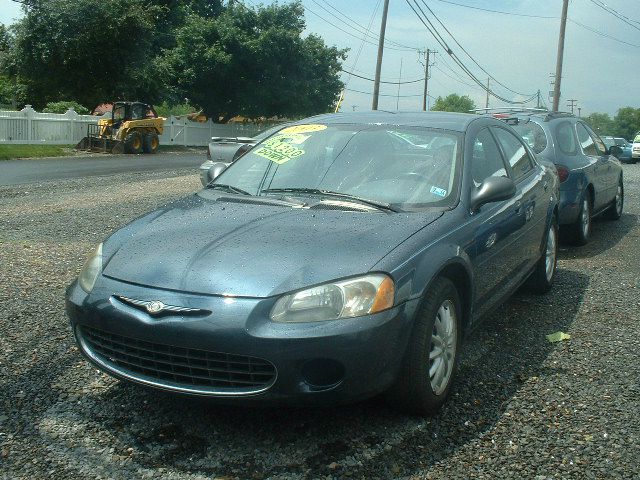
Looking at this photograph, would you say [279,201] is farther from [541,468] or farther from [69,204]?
[69,204]

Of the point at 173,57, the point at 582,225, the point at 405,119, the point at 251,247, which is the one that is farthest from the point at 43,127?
the point at 251,247

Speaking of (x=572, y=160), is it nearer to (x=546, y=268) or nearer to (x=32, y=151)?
(x=546, y=268)

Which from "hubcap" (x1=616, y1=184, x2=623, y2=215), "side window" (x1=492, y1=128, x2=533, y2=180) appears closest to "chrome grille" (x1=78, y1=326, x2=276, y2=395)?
"side window" (x1=492, y1=128, x2=533, y2=180)

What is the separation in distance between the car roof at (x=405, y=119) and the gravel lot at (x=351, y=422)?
4.78ft

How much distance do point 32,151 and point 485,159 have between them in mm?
23959

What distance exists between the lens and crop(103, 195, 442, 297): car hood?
3.26m

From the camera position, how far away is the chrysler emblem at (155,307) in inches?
126

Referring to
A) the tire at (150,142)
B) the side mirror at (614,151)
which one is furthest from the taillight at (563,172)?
the tire at (150,142)

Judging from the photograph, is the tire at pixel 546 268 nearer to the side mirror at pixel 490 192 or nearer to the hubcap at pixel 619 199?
the side mirror at pixel 490 192

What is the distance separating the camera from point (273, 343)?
308 centimetres

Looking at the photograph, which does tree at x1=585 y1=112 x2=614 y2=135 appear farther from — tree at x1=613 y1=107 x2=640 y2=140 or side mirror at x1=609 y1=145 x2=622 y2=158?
side mirror at x1=609 y1=145 x2=622 y2=158

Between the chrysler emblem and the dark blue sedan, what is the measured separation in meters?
0.02

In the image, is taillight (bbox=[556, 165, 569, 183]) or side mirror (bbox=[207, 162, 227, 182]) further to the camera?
taillight (bbox=[556, 165, 569, 183])

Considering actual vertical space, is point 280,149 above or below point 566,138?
below
